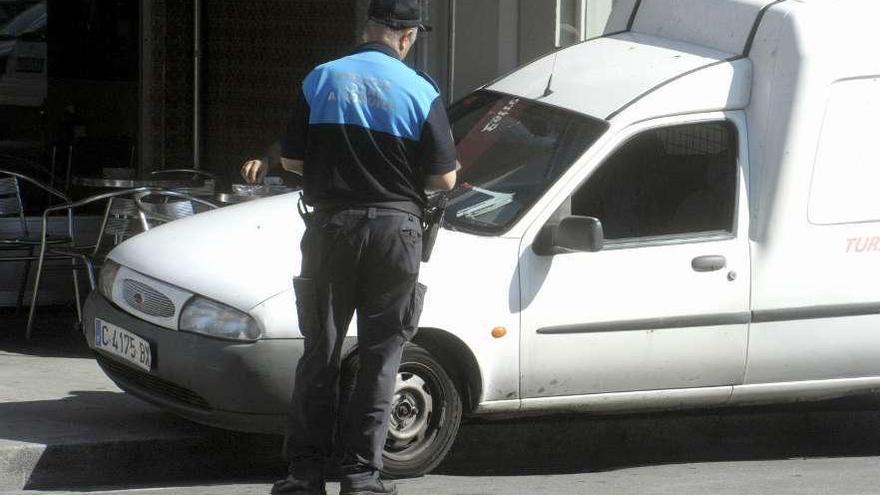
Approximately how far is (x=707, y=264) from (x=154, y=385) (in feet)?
7.74

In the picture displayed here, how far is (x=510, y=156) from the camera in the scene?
23.5ft

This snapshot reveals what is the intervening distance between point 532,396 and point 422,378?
49 cm

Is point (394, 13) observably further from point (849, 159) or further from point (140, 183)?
point (140, 183)

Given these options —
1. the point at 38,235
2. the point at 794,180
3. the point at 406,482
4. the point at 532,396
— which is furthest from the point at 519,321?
the point at 38,235

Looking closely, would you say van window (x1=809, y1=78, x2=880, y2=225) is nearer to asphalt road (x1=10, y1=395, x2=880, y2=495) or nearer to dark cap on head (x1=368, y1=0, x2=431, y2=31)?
asphalt road (x1=10, y1=395, x2=880, y2=495)

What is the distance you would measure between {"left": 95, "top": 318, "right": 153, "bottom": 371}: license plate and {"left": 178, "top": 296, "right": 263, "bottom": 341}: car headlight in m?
0.24

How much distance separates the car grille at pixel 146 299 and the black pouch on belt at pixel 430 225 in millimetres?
1172

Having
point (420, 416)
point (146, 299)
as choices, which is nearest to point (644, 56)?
point (420, 416)

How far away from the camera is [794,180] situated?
7.05m

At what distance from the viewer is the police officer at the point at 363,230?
5805 mm

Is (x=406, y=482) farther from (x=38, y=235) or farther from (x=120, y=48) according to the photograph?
(x=120, y=48)

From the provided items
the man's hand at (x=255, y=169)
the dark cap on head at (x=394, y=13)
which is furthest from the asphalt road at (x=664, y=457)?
the dark cap on head at (x=394, y=13)

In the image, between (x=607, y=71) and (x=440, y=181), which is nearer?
(x=440, y=181)

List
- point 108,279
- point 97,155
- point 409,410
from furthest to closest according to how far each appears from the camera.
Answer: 1. point 97,155
2. point 108,279
3. point 409,410
